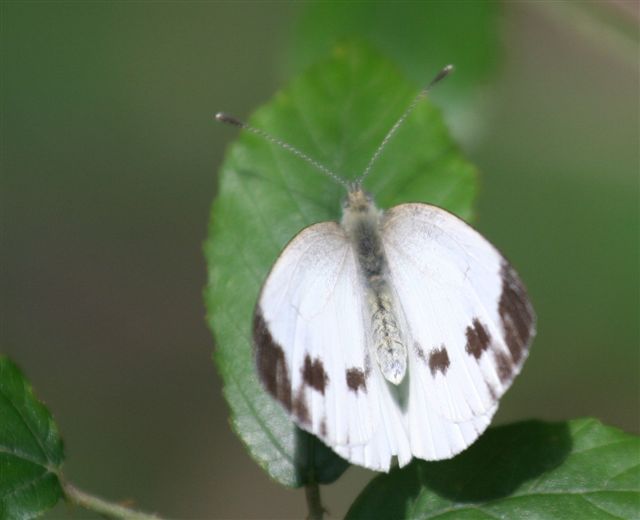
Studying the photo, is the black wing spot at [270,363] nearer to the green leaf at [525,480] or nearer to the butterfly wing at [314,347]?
the butterfly wing at [314,347]

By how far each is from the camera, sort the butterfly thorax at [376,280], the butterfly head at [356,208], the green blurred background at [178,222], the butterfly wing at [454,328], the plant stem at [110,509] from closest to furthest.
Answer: the plant stem at [110,509]
the butterfly wing at [454,328]
the butterfly thorax at [376,280]
the butterfly head at [356,208]
the green blurred background at [178,222]

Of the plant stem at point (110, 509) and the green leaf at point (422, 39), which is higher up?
the green leaf at point (422, 39)

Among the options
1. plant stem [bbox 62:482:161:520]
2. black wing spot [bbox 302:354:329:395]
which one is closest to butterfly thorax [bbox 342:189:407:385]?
black wing spot [bbox 302:354:329:395]

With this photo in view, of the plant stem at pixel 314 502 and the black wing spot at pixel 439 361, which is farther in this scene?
the black wing spot at pixel 439 361

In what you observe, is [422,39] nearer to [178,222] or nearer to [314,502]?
[314,502]

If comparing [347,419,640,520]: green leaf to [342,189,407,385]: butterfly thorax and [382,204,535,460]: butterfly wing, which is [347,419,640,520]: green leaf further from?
[342,189,407,385]: butterfly thorax

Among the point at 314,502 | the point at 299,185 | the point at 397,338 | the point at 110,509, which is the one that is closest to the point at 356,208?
the point at 299,185

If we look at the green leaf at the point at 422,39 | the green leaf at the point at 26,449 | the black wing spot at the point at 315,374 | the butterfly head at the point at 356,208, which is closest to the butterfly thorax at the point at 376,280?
the butterfly head at the point at 356,208
